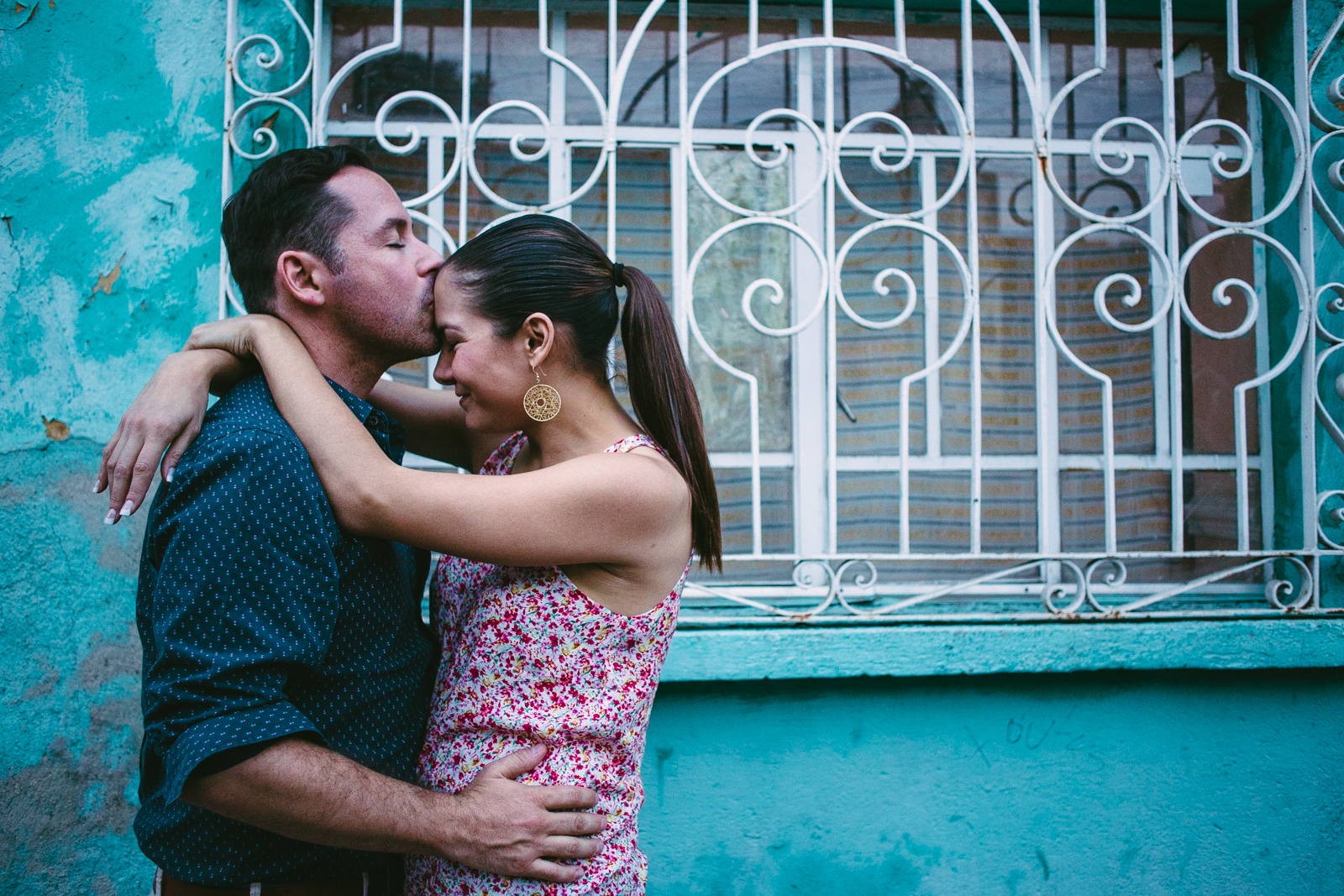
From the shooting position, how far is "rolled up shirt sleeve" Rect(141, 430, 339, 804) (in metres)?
1.13

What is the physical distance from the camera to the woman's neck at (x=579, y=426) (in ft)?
4.89

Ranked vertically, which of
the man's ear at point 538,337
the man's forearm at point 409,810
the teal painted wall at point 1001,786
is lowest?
the teal painted wall at point 1001,786

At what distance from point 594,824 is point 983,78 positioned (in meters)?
2.68

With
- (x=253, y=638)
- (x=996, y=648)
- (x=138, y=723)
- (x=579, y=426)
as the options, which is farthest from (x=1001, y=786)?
(x=138, y=723)

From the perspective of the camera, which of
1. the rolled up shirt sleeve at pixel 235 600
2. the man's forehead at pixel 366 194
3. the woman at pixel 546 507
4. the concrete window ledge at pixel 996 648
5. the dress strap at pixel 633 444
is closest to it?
the rolled up shirt sleeve at pixel 235 600

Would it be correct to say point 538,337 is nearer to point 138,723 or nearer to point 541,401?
point 541,401

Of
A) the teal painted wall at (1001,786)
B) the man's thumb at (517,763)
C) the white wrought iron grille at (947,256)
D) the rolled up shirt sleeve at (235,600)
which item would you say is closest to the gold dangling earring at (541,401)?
the rolled up shirt sleeve at (235,600)

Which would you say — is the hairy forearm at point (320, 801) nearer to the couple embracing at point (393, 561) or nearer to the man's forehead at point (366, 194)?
the couple embracing at point (393, 561)

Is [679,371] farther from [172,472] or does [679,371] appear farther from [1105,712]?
[1105,712]

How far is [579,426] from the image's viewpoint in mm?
1499

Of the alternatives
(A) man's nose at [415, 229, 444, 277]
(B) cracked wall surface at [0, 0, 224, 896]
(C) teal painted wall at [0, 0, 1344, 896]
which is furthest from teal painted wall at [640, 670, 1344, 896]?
(B) cracked wall surface at [0, 0, 224, 896]

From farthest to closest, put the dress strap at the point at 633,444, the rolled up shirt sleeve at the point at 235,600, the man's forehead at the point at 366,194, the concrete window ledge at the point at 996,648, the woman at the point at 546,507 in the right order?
1. the concrete window ledge at the point at 996,648
2. the man's forehead at the point at 366,194
3. the dress strap at the point at 633,444
4. the woman at the point at 546,507
5. the rolled up shirt sleeve at the point at 235,600

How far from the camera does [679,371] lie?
1530 mm

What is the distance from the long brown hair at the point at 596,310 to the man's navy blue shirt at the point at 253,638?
1.40 ft
